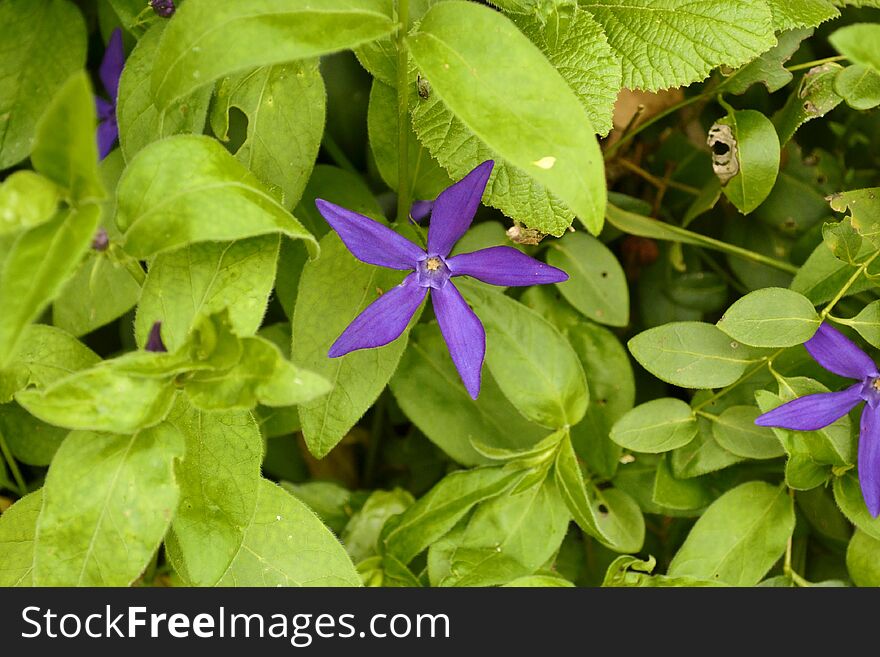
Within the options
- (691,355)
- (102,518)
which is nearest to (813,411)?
(691,355)

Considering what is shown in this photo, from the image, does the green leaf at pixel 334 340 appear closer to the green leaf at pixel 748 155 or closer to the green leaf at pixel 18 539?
the green leaf at pixel 18 539

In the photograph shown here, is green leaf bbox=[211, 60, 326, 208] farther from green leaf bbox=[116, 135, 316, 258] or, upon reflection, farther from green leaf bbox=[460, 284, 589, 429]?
green leaf bbox=[460, 284, 589, 429]

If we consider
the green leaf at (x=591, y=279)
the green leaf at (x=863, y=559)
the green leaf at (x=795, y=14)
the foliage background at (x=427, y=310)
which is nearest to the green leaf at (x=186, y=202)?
the foliage background at (x=427, y=310)

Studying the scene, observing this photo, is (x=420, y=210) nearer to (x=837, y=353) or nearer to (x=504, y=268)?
(x=504, y=268)

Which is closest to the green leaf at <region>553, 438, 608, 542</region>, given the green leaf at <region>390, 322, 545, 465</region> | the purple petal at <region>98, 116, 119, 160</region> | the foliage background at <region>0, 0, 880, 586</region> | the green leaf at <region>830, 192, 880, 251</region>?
the foliage background at <region>0, 0, 880, 586</region>

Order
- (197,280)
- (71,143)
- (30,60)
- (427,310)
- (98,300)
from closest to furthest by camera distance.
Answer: (71,143)
(197,280)
(98,300)
(30,60)
(427,310)
